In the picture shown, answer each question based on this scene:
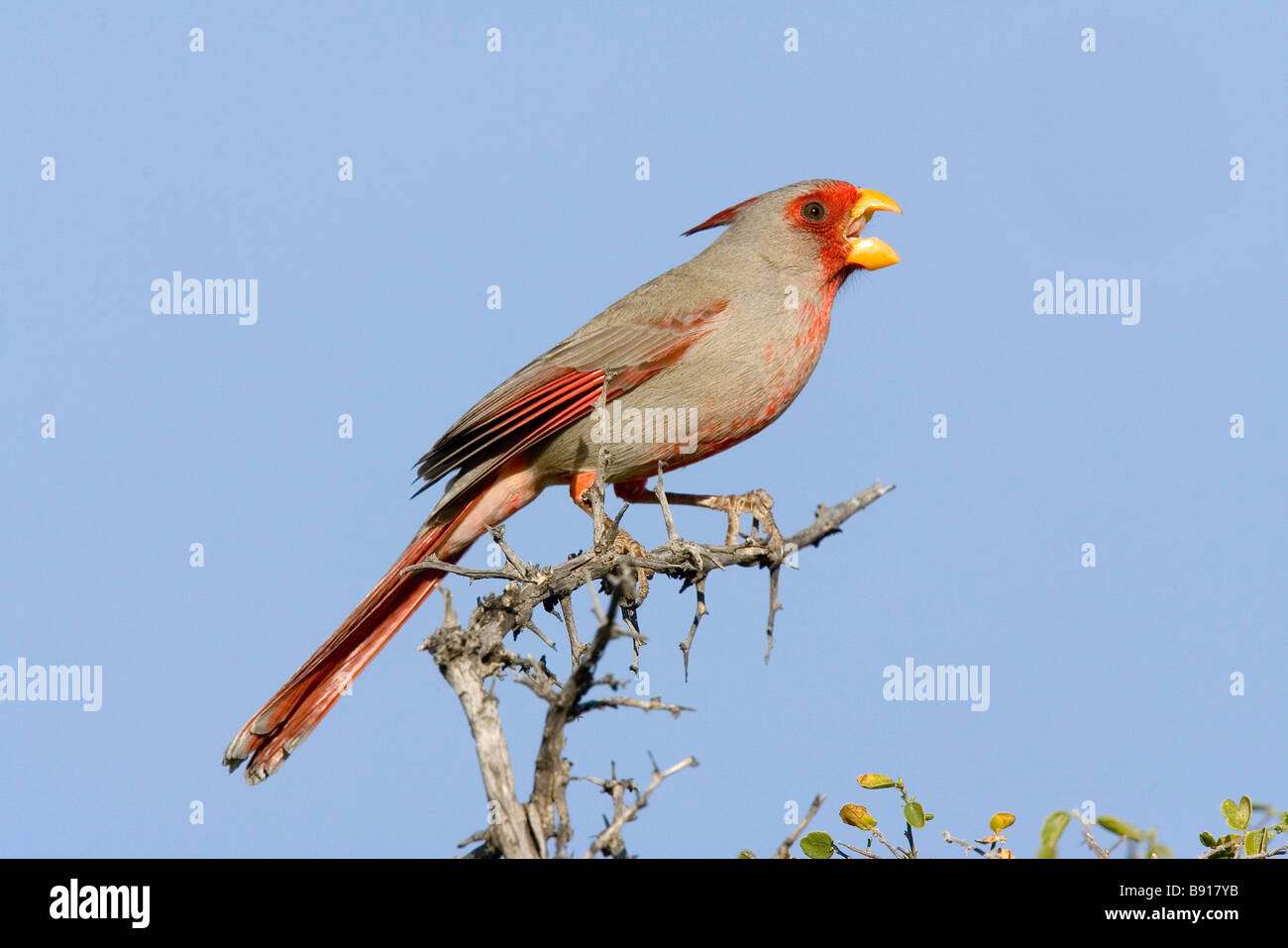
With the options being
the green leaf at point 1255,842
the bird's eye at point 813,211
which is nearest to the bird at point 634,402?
the bird's eye at point 813,211

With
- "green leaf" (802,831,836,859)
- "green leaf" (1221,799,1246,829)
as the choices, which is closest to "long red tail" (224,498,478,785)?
"green leaf" (802,831,836,859)

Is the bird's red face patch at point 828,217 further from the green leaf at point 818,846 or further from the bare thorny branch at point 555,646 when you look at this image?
the green leaf at point 818,846

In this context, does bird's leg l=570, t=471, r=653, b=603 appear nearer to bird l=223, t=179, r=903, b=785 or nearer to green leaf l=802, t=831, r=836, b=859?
bird l=223, t=179, r=903, b=785

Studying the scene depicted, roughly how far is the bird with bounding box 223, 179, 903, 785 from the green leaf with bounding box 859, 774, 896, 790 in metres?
2.18

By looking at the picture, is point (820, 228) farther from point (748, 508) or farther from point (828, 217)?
point (748, 508)

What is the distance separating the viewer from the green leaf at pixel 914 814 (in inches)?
130
